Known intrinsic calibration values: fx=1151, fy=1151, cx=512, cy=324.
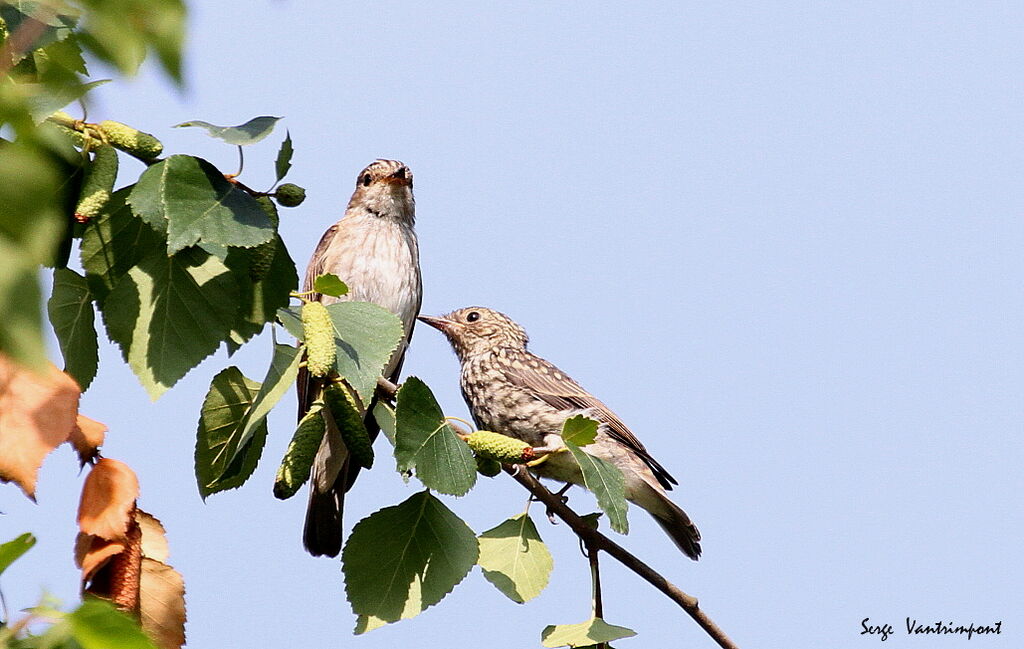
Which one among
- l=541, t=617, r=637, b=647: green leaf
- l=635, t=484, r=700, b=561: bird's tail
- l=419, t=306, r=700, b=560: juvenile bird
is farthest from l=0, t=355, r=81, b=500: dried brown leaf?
l=635, t=484, r=700, b=561: bird's tail

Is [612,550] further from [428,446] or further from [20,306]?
[20,306]

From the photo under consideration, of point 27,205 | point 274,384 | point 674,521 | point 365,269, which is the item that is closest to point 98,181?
point 274,384

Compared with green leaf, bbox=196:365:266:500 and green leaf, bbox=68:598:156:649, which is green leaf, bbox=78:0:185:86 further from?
green leaf, bbox=196:365:266:500

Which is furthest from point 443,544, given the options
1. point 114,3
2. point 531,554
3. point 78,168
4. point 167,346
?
point 114,3

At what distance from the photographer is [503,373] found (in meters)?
6.80

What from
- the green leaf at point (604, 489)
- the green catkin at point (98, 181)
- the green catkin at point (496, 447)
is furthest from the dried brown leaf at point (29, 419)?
the green leaf at point (604, 489)

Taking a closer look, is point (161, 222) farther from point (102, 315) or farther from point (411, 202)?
point (411, 202)

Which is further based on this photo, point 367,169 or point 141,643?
point 367,169

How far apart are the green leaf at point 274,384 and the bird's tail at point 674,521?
3.32 m

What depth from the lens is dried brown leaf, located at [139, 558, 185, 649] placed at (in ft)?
8.14

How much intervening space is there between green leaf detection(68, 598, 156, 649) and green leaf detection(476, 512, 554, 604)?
2472mm

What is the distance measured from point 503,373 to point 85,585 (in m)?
4.41

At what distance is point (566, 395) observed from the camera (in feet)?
21.3

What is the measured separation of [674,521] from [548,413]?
2.99 feet
